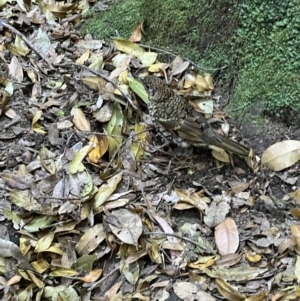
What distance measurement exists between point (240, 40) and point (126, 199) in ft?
5.53

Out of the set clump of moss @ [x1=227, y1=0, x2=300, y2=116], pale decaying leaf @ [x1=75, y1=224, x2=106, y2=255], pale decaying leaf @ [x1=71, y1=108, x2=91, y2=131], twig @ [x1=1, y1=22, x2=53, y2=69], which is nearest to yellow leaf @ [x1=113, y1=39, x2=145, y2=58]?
twig @ [x1=1, y1=22, x2=53, y2=69]

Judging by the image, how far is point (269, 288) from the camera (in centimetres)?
426

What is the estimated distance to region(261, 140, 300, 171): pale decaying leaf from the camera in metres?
4.94

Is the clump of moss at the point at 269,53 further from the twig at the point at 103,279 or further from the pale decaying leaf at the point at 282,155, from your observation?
the twig at the point at 103,279

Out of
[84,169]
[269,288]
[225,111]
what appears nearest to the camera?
[269,288]

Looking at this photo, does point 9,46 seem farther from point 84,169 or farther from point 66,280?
point 66,280

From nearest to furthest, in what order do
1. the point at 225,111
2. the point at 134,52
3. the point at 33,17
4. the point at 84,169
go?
the point at 84,169 < the point at 225,111 < the point at 134,52 < the point at 33,17

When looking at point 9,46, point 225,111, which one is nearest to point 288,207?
point 225,111

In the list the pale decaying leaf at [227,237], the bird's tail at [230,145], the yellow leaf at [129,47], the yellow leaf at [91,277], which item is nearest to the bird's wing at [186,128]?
the bird's tail at [230,145]

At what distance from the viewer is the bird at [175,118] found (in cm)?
510

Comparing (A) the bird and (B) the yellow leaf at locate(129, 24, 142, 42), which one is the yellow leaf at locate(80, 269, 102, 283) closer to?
(A) the bird

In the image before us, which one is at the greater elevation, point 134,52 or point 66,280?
point 134,52

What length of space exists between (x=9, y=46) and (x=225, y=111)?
7.47ft

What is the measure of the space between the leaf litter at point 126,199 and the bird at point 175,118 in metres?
0.15
